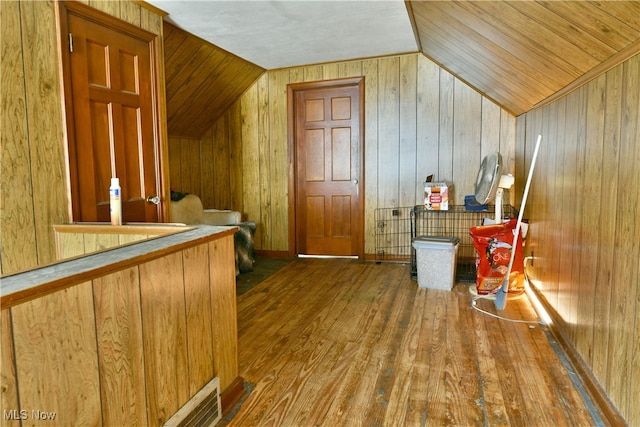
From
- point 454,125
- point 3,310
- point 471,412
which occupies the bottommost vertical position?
point 471,412

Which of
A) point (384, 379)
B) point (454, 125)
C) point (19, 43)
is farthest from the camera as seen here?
point (454, 125)

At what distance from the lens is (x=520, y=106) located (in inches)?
144

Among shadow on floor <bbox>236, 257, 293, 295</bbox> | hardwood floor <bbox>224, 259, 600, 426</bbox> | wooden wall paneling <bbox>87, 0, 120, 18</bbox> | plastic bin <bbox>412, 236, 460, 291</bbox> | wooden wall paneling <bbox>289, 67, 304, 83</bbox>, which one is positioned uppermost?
wooden wall paneling <bbox>289, 67, 304, 83</bbox>

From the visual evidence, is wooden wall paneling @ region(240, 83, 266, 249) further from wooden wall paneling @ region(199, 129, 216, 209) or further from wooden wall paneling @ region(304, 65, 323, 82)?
wooden wall paneling @ region(304, 65, 323, 82)

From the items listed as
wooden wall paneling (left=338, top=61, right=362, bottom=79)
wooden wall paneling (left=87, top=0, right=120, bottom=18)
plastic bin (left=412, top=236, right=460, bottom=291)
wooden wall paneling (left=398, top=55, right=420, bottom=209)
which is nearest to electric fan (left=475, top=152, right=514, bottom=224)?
plastic bin (left=412, top=236, right=460, bottom=291)

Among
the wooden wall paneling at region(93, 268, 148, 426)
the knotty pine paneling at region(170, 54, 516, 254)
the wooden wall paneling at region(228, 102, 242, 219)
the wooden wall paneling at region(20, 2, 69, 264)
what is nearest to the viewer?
the wooden wall paneling at region(93, 268, 148, 426)

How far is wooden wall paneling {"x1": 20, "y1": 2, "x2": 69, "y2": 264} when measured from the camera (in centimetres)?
209

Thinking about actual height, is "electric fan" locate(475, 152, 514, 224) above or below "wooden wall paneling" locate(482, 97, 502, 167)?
below

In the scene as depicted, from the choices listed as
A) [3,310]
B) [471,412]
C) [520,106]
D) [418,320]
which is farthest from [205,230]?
[520,106]

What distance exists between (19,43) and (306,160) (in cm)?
323

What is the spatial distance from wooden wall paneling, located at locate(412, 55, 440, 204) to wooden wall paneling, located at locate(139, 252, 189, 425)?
11.2 ft

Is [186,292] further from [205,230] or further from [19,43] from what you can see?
[19,43]

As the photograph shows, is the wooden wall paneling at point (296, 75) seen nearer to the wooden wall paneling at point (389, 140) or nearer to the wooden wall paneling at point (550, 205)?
the wooden wall paneling at point (389, 140)

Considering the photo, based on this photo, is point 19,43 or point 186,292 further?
point 19,43
